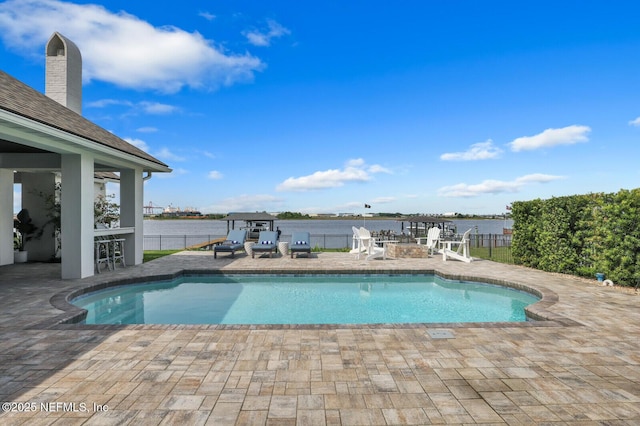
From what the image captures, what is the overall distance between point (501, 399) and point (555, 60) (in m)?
16.0

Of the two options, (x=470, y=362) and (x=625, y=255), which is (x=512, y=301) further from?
(x=470, y=362)

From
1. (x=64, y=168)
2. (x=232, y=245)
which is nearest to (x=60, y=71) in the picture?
(x=64, y=168)

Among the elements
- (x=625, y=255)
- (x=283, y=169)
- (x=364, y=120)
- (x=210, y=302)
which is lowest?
(x=210, y=302)

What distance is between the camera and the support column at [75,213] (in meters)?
8.95

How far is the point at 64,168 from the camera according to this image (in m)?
8.98

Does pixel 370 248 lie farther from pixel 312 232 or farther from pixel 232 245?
pixel 312 232

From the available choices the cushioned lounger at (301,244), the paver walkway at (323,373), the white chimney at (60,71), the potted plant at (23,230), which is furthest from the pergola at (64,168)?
the cushioned lounger at (301,244)

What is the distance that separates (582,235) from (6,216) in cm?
1787

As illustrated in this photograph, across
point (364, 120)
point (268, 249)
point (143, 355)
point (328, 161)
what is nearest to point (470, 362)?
point (143, 355)

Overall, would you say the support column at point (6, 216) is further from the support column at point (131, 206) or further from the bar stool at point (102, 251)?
the bar stool at point (102, 251)

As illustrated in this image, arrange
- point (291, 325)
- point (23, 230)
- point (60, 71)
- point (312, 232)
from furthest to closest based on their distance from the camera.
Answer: point (312, 232), point (60, 71), point (23, 230), point (291, 325)

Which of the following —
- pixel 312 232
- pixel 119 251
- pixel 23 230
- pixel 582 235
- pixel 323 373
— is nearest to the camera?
pixel 323 373

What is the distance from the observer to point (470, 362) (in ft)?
12.9

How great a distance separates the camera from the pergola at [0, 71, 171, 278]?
7.15 m
